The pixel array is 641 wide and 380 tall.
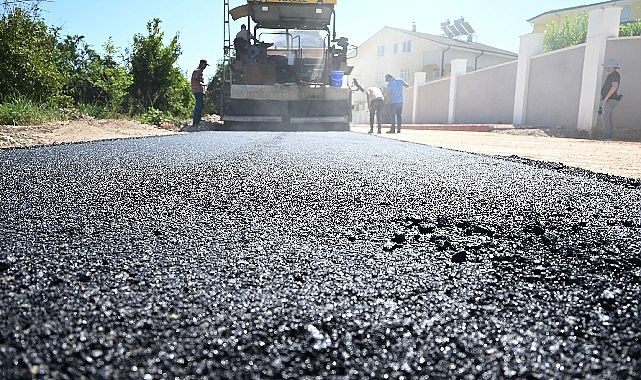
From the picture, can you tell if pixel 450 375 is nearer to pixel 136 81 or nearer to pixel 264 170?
pixel 264 170

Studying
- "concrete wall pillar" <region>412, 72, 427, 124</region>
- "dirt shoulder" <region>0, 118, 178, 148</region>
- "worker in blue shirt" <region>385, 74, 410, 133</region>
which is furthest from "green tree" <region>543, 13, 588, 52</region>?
"dirt shoulder" <region>0, 118, 178, 148</region>

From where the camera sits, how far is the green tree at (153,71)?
11680 millimetres

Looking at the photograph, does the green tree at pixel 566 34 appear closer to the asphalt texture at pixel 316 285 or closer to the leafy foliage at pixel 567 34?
the leafy foliage at pixel 567 34

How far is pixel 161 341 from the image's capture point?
2.26 ft

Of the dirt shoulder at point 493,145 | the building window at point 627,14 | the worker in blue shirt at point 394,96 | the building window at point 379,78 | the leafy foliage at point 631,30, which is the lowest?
the dirt shoulder at point 493,145

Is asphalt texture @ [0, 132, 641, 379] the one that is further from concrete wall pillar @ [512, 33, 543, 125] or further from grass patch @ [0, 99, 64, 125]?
concrete wall pillar @ [512, 33, 543, 125]

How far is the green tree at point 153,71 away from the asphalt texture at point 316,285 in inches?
418

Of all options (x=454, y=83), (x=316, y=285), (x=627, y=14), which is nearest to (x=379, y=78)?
(x=627, y=14)

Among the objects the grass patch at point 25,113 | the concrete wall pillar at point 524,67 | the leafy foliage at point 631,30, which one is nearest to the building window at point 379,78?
the leafy foliage at point 631,30

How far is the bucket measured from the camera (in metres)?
9.70

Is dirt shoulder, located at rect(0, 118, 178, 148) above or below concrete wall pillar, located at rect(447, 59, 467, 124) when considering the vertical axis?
below

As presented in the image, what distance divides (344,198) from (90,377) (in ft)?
4.46

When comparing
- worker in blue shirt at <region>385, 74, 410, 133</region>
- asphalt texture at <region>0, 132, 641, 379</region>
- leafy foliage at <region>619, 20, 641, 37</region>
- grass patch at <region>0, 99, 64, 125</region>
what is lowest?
asphalt texture at <region>0, 132, 641, 379</region>

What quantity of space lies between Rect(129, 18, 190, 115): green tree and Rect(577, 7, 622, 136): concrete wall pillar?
30.3 feet
